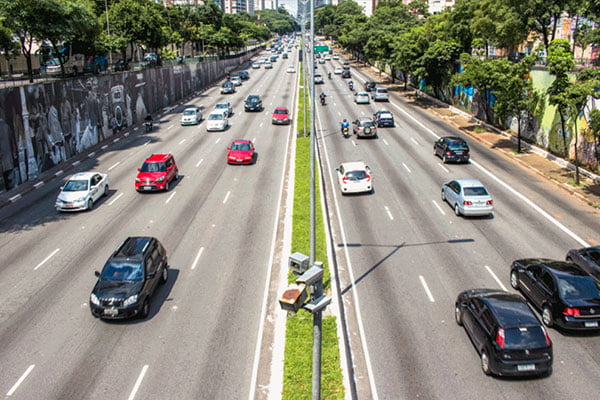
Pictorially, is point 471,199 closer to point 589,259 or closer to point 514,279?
point 589,259

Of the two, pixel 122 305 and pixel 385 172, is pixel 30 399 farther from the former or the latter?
pixel 385 172

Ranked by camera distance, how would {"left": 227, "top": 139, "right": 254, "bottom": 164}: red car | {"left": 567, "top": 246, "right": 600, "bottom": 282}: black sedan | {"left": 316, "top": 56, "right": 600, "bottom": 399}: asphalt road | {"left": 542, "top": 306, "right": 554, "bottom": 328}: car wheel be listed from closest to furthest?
{"left": 316, "top": 56, "right": 600, "bottom": 399}: asphalt road, {"left": 542, "top": 306, "right": 554, "bottom": 328}: car wheel, {"left": 567, "top": 246, "right": 600, "bottom": 282}: black sedan, {"left": 227, "top": 139, "right": 254, "bottom": 164}: red car

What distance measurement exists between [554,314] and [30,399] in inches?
595

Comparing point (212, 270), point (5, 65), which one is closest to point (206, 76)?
point (5, 65)

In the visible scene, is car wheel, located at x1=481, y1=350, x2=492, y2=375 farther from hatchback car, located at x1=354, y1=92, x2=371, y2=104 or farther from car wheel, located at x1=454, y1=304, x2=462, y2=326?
hatchback car, located at x1=354, y1=92, x2=371, y2=104

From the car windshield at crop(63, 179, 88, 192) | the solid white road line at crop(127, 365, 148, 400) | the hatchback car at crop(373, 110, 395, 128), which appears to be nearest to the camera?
the solid white road line at crop(127, 365, 148, 400)

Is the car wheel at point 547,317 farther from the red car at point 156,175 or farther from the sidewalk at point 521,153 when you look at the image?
the red car at point 156,175

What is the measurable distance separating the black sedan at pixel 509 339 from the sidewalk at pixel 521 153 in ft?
56.8

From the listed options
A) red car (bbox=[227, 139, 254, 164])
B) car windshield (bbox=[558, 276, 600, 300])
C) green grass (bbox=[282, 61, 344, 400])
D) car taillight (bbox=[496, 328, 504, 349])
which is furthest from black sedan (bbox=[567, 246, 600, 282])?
red car (bbox=[227, 139, 254, 164])

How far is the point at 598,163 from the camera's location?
1287 inches

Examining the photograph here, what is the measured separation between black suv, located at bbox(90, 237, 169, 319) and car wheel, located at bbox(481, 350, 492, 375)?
1056 centimetres

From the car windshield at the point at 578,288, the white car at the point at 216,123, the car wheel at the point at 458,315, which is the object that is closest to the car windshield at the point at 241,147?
the white car at the point at 216,123

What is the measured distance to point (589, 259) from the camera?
62.2 feet

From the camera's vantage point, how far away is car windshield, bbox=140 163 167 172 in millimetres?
31641
